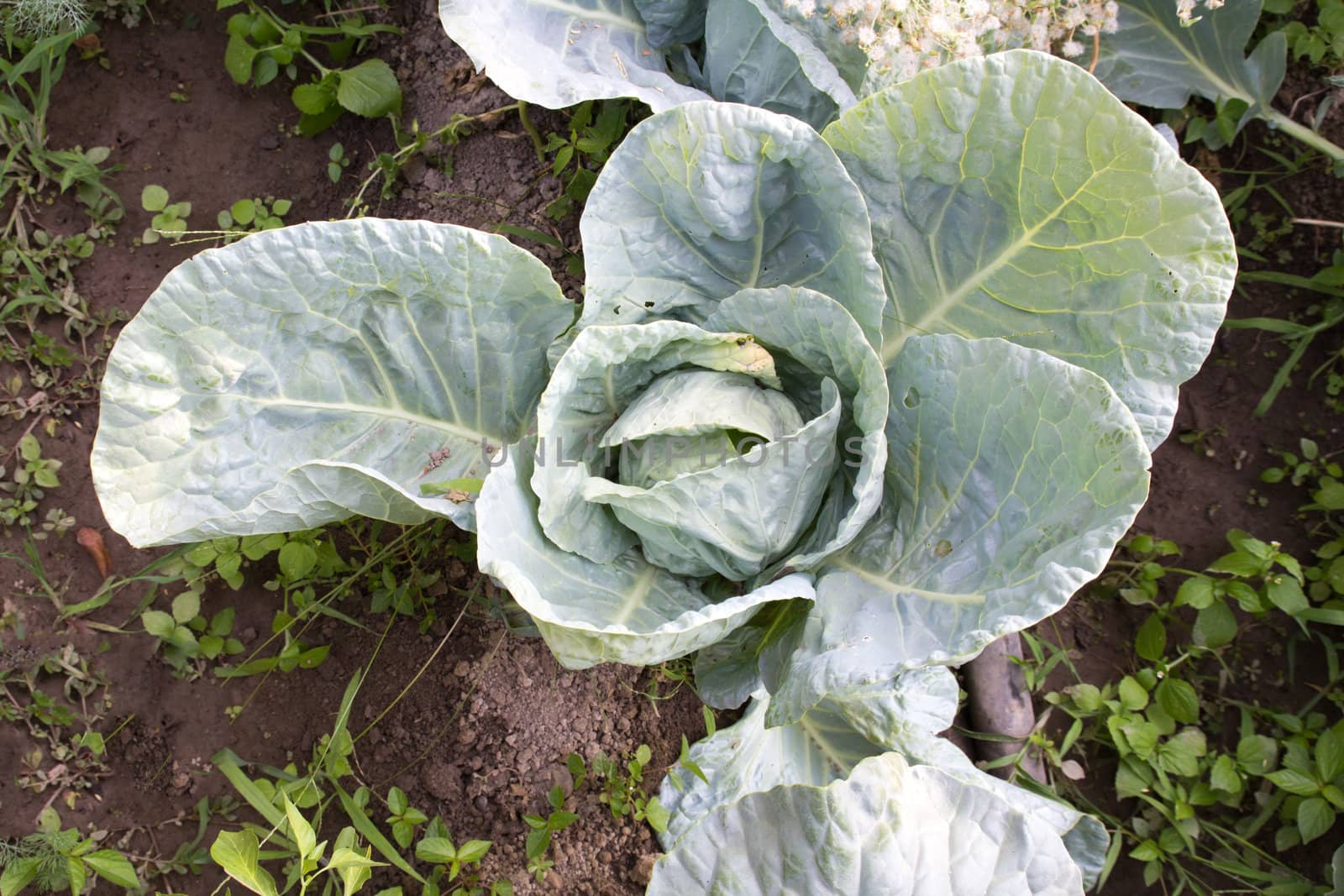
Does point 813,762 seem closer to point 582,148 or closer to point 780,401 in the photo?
point 780,401

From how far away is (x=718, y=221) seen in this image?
1.96 m

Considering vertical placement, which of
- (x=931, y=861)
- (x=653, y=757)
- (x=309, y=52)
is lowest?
(x=653, y=757)

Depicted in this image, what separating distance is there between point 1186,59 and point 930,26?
1187 millimetres

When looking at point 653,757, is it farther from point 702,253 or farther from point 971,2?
point 971,2

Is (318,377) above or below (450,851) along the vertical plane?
above

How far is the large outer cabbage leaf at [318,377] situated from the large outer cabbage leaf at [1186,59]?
5.87 feet

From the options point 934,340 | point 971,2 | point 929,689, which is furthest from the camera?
point 929,689

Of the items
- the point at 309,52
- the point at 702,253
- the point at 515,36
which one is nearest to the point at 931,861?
the point at 702,253

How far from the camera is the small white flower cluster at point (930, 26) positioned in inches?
80.5

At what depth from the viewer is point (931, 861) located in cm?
163

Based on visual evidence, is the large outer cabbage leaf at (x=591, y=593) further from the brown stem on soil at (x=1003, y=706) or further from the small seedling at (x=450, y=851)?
the brown stem on soil at (x=1003, y=706)

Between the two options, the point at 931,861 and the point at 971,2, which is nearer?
the point at 931,861

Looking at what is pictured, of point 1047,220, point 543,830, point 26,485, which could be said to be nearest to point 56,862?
point 26,485

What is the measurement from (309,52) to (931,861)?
2.67 metres
